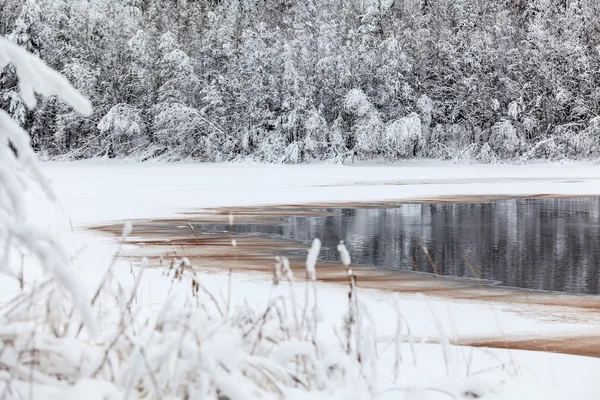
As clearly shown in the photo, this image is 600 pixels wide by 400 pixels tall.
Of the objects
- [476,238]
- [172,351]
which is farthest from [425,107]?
[172,351]

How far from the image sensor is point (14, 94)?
3788cm

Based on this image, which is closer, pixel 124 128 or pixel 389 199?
pixel 389 199

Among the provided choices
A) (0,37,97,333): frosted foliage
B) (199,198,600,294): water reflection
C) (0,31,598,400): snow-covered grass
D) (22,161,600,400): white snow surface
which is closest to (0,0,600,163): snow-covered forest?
(22,161,600,400): white snow surface

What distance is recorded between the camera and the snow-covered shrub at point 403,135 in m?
33.7

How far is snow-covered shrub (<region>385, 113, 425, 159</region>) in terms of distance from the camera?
111 ft

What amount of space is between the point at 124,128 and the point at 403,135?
12.3 metres

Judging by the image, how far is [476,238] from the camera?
10.1 metres

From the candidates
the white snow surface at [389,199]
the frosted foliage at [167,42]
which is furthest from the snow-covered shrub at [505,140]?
the frosted foliage at [167,42]

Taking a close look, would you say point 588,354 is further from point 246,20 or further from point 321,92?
point 246,20

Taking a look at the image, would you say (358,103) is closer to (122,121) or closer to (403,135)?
(403,135)

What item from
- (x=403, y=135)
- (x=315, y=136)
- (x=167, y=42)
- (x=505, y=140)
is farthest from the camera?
(x=167, y=42)

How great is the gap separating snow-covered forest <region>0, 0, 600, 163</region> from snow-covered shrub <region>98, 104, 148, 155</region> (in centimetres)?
8

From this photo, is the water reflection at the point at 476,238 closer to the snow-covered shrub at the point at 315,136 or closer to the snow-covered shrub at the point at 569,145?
the snow-covered shrub at the point at 569,145

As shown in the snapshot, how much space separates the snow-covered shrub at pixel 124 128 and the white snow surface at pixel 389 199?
62.8 inches
